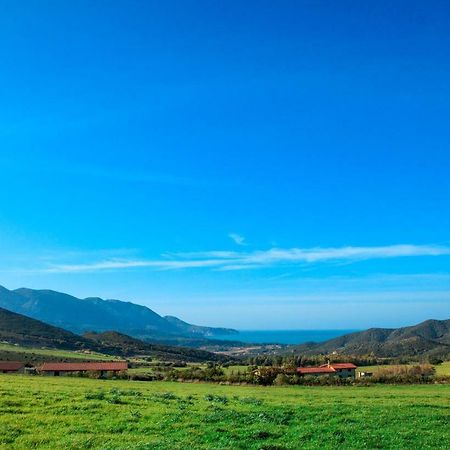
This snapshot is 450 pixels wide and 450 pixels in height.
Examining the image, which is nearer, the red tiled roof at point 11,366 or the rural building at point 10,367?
the rural building at point 10,367

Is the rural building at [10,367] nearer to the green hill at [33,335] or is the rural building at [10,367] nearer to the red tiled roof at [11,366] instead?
the red tiled roof at [11,366]

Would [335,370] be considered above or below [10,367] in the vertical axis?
below

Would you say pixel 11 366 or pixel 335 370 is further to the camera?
pixel 335 370

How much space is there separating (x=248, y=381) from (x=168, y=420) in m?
40.5

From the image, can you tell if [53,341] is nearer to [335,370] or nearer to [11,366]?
[11,366]

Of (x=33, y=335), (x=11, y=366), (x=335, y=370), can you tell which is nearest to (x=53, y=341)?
(x=33, y=335)

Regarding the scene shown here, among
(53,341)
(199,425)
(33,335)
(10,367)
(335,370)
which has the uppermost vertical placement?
(33,335)

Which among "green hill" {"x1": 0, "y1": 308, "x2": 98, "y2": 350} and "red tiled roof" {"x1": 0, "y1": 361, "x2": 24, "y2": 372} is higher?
"green hill" {"x1": 0, "y1": 308, "x2": 98, "y2": 350}

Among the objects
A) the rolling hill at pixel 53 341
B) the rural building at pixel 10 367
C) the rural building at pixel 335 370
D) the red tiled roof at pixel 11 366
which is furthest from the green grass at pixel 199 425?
the rolling hill at pixel 53 341

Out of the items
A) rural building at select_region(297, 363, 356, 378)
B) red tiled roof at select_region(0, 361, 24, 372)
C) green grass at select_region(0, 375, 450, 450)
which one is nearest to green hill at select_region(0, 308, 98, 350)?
red tiled roof at select_region(0, 361, 24, 372)

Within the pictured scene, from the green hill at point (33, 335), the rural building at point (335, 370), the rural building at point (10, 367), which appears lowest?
the rural building at point (335, 370)

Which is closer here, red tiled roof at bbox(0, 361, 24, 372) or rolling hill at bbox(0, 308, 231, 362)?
red tiled roof at bbox(0, 361, 24, 372)

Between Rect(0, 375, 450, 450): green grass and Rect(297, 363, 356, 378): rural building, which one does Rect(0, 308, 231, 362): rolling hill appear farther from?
Rect(0, 375, 450, 450): green grass

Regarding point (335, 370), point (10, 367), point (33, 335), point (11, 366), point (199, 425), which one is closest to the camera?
point (199, 425)
